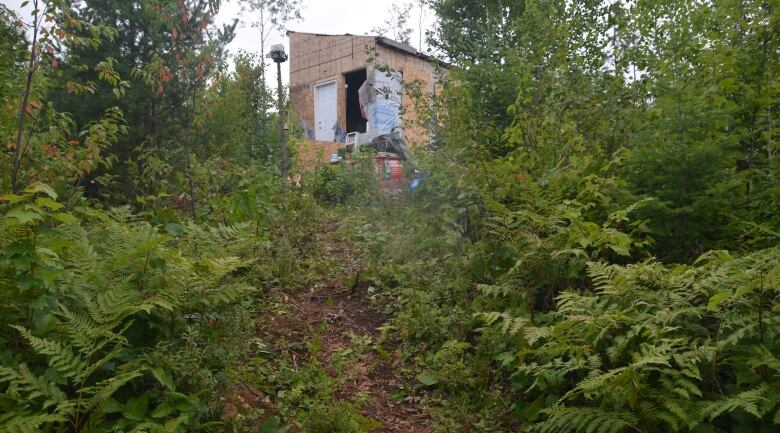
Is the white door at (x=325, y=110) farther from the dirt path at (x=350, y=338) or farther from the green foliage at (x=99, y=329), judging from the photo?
the green foliage at (x=99, y=329)

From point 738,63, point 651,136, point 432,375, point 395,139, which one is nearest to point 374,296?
point 432,375

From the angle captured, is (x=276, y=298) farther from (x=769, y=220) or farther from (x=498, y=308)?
(x=769, y=220)

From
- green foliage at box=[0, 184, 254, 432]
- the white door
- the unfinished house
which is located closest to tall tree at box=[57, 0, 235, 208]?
green foliage at box=[0, 184, 254, 432]

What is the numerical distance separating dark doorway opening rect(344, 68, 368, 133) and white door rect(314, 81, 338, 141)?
75cm

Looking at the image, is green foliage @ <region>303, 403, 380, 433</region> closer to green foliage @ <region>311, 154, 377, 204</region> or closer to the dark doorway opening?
green foliage @ <region>311, 154, 377, 204</region>

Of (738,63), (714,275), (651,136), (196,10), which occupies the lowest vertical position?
(714,275)

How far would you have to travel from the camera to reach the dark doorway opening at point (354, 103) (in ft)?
69.1

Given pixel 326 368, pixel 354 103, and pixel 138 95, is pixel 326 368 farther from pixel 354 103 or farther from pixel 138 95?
pixel 354 103

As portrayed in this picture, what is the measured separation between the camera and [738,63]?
439 centimetres

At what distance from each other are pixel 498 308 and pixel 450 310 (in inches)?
20.6

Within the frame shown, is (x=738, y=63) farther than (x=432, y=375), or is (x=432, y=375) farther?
(x=738, y=63)

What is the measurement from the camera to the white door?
69.1 feet

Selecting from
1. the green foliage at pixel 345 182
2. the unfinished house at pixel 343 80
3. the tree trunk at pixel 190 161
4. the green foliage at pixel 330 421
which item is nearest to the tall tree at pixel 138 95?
the tree trunk at pixel 190 161

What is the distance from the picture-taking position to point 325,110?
70.4 ft
